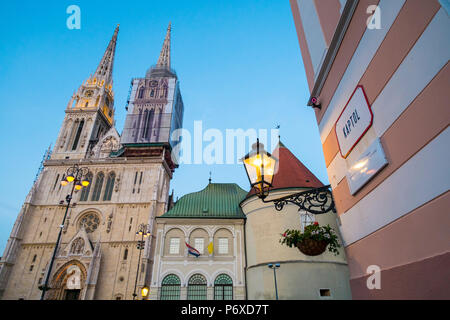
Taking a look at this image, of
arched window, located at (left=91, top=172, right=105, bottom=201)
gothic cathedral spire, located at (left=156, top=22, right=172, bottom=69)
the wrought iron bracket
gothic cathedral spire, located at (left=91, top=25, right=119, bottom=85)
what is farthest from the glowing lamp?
gothic cathedral spire, located at (left=156, top=22, right=172, bottom=69)

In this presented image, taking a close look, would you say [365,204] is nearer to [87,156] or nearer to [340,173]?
[340,173]

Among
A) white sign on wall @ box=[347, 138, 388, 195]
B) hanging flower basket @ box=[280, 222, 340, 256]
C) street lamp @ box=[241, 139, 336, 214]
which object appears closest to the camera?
white sign on wall @ box=[347, 138, 388, 195]

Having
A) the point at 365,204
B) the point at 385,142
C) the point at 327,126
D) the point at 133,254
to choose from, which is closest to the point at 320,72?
the point at 327,126

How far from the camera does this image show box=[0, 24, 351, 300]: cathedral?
17.9 metres

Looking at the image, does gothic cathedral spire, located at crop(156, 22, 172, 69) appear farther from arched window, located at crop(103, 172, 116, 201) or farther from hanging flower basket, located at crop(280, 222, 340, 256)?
hanging flower basket, located at crop(280, 222, 340, 256)

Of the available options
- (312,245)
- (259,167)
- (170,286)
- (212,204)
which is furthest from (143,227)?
(259,167)

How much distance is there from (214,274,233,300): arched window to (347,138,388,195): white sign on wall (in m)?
19.8

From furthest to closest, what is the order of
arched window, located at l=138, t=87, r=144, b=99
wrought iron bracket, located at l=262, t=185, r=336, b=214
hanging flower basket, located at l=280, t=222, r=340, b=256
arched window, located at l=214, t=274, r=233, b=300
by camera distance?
arched window, located at l=138, t=87, r=144, b=99 < arched window, located at l=214, t=274, r=233, b=300 < hanging flower basket, located at l=280, t=222, r=340, b=256 < wrought iron bracket, located at l=262, t=185, r=336, b=214

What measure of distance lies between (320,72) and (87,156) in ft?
147

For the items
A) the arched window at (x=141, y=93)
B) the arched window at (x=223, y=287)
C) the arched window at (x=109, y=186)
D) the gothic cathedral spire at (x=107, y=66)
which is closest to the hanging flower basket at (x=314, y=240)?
the arched window at (x=223, y=287)

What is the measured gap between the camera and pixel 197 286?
67.5 ft

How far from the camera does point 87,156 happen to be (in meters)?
41.5

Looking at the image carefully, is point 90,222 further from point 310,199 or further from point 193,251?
point 310,199
